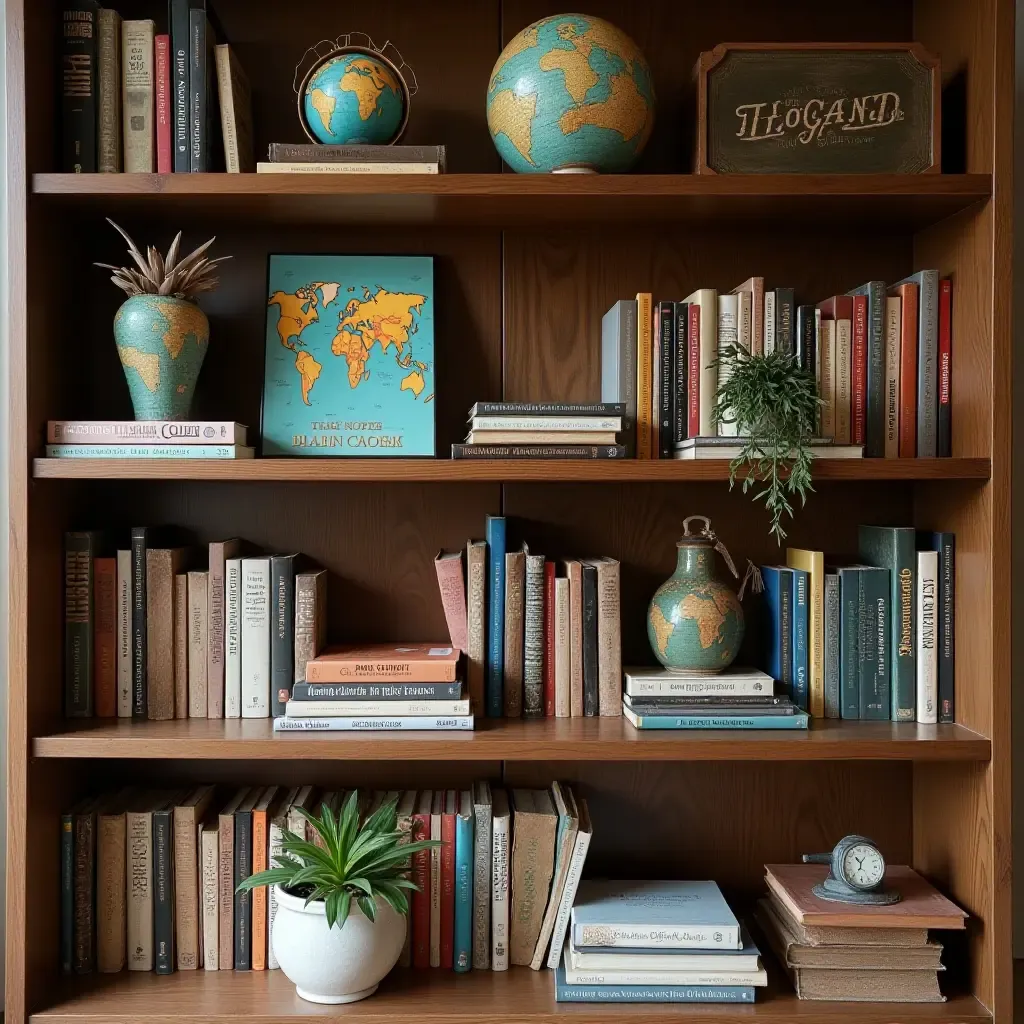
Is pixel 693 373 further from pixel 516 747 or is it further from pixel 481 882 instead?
pixel 481 882

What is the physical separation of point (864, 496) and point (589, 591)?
53 cm

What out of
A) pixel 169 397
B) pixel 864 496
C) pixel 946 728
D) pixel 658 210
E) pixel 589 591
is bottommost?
pixel 946 728

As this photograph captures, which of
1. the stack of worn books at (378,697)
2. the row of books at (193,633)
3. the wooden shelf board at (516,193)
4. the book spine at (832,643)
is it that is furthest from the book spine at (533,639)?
the wooden shelf board at (516,193)

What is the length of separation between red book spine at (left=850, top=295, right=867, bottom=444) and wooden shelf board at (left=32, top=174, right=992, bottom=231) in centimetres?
16

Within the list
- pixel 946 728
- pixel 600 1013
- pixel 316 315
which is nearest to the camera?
pixel 600 1013

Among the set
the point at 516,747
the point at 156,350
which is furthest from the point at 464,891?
the point at 156,350

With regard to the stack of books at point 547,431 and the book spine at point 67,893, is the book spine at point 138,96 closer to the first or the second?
the stack of books at point 547,431

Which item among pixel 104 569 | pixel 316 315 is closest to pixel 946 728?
pixel 316 315

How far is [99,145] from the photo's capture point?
5.08 ft

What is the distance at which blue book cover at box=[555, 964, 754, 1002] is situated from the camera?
1.47 meters

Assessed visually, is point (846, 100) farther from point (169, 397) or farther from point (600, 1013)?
point (600, 1013)

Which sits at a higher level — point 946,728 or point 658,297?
point 658,297

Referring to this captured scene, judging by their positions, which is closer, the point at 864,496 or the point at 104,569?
the point at 104,569

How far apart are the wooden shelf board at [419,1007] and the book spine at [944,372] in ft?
2.68
